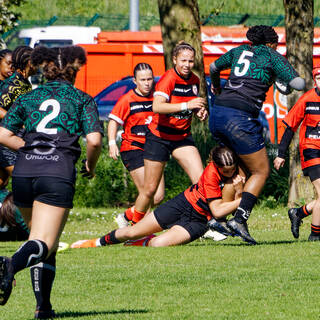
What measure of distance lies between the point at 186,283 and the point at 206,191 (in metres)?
2.23

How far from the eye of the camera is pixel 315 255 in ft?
29.5

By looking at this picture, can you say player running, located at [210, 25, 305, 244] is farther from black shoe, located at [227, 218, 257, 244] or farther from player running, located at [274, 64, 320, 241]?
player running, located at [274, 64, 320, 241]

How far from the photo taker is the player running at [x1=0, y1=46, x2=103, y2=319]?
20.1 ft

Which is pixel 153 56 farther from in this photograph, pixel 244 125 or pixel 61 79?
pixel 61 79

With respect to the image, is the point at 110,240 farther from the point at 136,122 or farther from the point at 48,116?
the point at 48,116

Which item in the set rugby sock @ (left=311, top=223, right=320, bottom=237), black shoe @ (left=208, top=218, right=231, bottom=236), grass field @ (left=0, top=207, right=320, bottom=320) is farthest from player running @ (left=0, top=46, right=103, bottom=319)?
rugby sock @ (left=311, top=223, right=320, bottom=237)

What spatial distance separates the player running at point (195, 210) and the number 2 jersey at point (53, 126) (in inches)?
137

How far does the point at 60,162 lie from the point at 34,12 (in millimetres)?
35888

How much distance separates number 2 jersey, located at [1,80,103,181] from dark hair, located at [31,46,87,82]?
0.25ft

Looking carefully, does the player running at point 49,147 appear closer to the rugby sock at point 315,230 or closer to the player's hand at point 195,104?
the player's hand at point 195,104

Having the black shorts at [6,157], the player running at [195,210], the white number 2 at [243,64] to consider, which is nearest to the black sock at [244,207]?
the player running at [195,210]

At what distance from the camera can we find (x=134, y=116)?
1152cm

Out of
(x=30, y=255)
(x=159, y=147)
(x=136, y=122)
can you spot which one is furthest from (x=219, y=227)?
(x=30, y=255)

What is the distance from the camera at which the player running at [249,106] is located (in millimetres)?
9469
